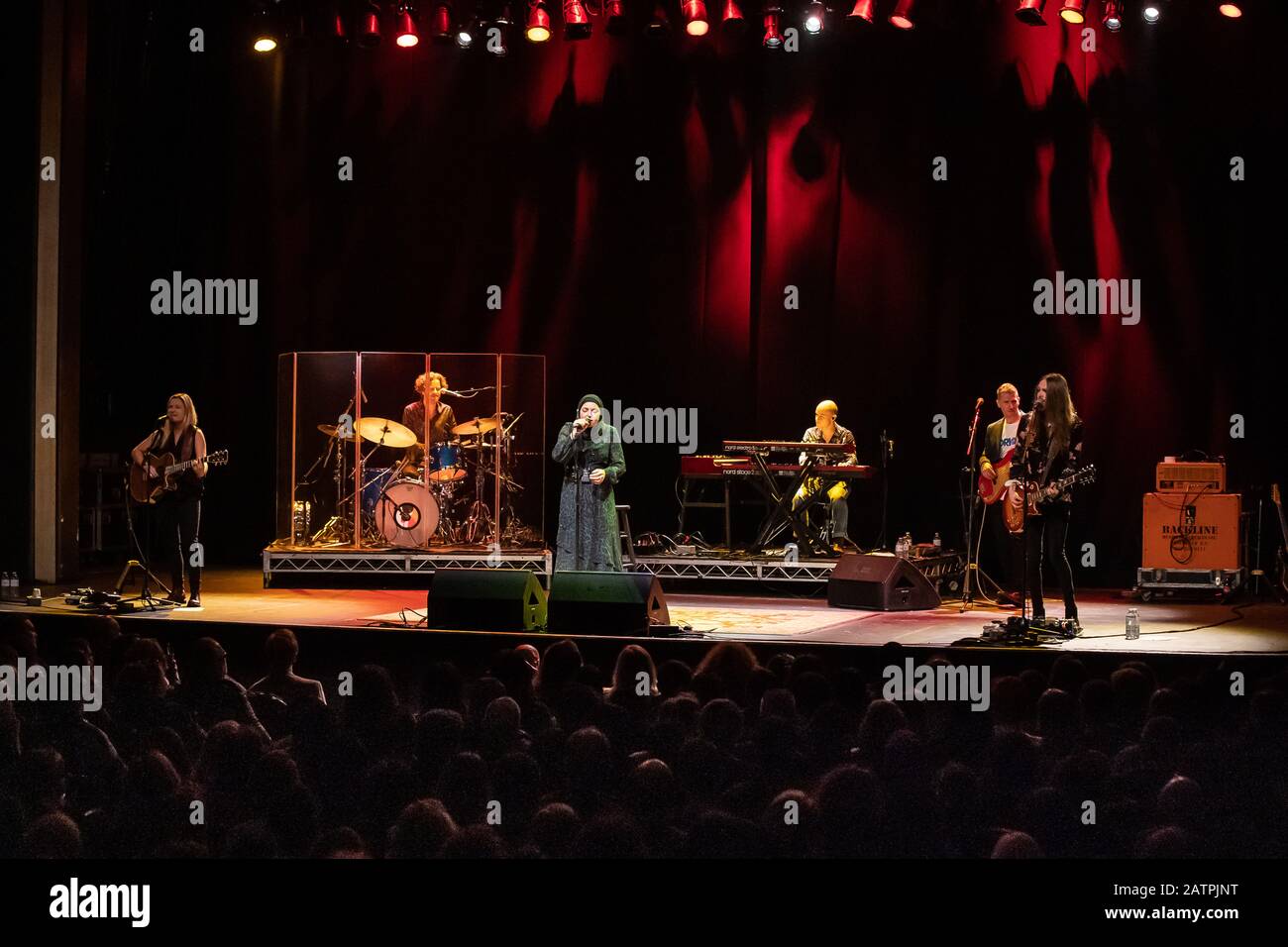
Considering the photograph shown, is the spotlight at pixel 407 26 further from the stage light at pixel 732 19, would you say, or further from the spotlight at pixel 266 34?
the stage light at pixel 732 19

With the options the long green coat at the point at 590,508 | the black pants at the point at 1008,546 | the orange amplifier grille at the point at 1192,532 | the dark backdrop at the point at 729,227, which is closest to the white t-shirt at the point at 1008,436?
the black pants at the point at 1008,546

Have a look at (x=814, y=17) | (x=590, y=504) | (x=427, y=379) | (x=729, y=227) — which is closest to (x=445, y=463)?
(x=427, y=379)

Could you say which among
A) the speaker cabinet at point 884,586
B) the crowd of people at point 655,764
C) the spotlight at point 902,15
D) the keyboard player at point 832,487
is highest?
the spotlight at point 902,15

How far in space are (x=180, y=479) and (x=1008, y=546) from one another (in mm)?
5532

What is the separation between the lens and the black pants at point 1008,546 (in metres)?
9.78

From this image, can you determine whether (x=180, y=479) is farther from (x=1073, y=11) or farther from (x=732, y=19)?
(x=1073, y=11)

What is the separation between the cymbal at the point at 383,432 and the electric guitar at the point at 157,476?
1.43 m

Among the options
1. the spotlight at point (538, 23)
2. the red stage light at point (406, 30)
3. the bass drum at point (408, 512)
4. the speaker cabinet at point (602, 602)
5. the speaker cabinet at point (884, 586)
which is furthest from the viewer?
the red stage light at point (406, 30)

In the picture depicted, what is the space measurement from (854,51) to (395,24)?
3897 millimetres

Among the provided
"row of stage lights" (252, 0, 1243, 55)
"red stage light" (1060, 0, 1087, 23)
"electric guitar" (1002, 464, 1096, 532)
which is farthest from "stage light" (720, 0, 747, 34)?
"electric guitar" (1002, 464, 1096, 532)

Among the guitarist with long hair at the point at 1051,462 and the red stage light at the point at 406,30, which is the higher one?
the red stage light at the point at 406,30

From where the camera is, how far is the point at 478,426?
35.9 feet

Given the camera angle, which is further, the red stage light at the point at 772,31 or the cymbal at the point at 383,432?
the red stage light at the point at 772,31

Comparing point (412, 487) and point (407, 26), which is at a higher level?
point (407, 26)
